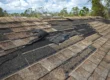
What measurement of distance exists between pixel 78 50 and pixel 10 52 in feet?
5.72

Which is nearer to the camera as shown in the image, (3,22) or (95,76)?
(95,76)

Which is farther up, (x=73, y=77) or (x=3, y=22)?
(x=3, y=22)

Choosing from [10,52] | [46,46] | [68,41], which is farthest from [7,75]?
[68,41]

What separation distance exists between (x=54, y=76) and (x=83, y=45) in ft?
7.04

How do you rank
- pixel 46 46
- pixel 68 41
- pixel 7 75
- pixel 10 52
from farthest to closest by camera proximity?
pixel 68 41, pixel 46 46, pixel 10 52, pixel 7 75

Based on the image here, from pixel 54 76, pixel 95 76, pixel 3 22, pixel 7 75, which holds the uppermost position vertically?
pixel 3 22

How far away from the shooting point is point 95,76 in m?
2.93

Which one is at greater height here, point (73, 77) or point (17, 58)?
point (17, 58)

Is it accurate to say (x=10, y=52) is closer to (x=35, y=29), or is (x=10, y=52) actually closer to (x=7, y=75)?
(x=7, y=75)

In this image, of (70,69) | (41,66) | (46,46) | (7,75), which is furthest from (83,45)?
(7,75)

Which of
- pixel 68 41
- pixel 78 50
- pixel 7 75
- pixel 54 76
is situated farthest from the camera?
pixel 68 41

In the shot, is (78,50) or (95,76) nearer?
(95,76)

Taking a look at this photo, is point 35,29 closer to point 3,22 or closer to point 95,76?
point 3,22

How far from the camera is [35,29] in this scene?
446cm
